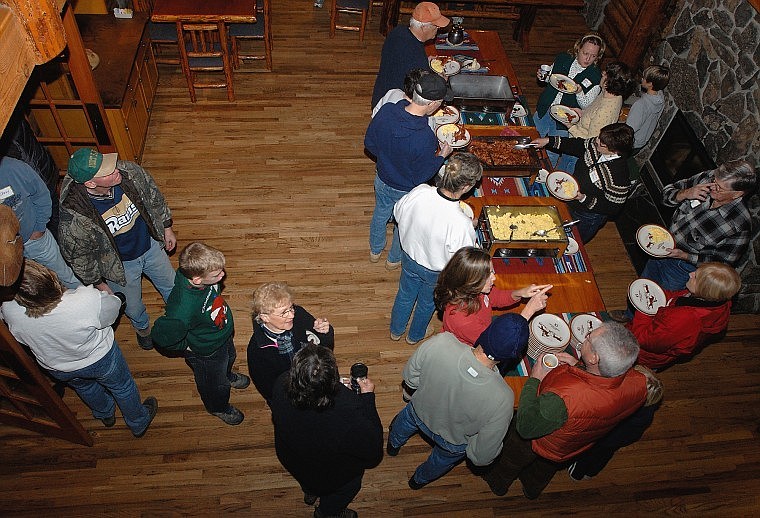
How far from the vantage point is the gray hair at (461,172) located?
3215mm

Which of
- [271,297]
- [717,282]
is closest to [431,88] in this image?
[271,297]

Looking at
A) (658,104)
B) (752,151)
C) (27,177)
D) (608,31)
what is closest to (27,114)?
(27,177)

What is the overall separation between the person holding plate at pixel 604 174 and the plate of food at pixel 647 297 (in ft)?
2.13

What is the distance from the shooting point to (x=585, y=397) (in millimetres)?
2777

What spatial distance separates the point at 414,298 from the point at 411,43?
2159 millimetres

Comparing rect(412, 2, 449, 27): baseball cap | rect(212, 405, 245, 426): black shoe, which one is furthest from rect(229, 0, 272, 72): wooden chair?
rect(212, 405, 245, 426): black shoe

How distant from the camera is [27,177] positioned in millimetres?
3373

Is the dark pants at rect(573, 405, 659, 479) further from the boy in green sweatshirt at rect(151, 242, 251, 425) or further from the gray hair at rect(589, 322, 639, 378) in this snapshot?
the boy in green sweatshirt at rect(151, 242, 251, 425)

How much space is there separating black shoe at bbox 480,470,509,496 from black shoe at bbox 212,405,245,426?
1.80 metres

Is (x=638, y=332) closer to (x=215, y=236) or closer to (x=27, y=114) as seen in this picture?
(x=215, y=236)

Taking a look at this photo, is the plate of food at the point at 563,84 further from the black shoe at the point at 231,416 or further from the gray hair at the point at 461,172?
the black shoe at the point at 231,416

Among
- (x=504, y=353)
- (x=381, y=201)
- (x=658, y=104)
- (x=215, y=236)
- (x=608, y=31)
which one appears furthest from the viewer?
(x=608, y=31)

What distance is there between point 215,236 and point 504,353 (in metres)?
3.28

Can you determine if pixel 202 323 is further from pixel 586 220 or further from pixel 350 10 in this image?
pixel 350 10
